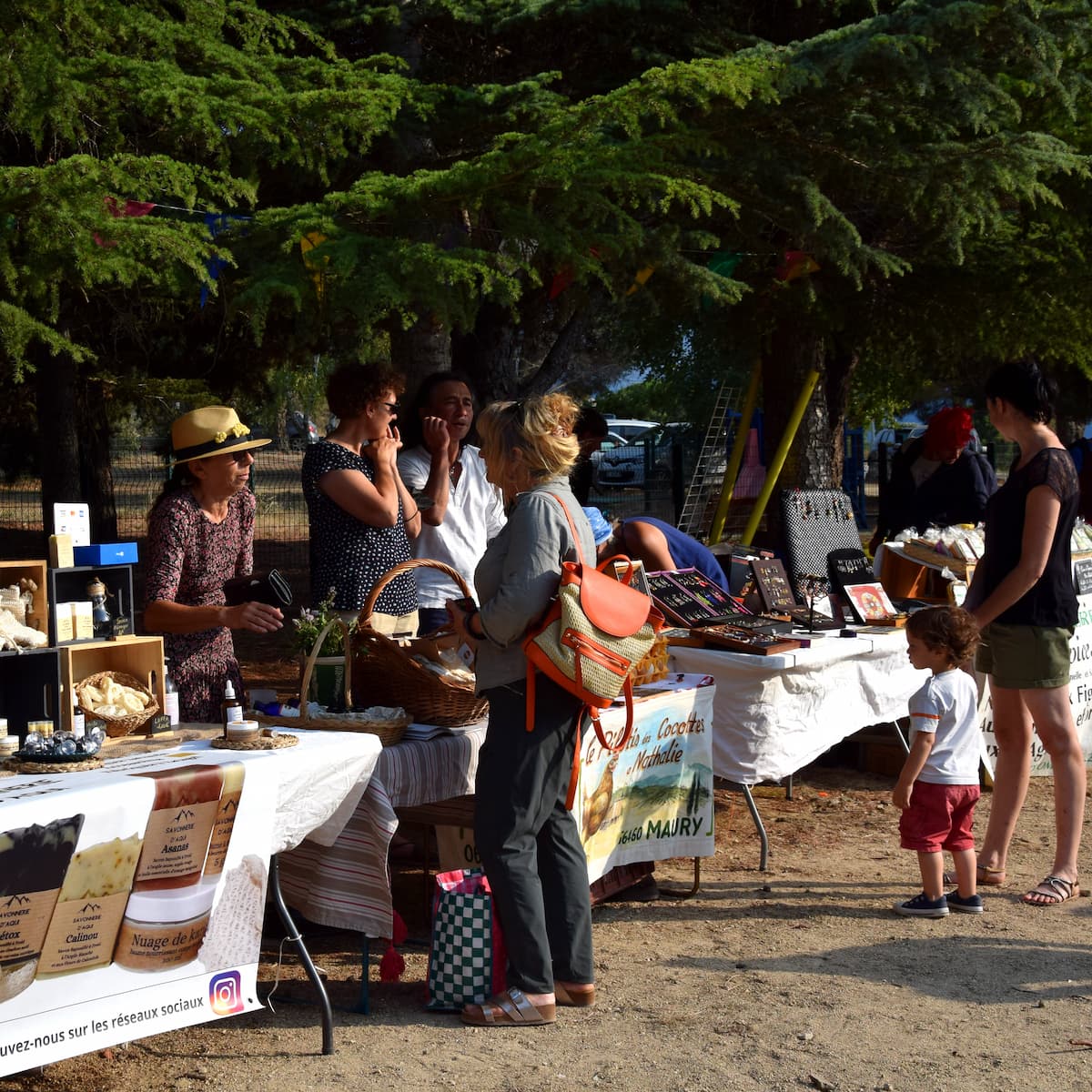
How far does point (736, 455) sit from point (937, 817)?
677 centimetres

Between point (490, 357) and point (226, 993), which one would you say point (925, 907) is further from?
point (490, 357)

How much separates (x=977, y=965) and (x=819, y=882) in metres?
1.02

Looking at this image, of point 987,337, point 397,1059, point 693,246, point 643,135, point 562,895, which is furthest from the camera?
point 987,337

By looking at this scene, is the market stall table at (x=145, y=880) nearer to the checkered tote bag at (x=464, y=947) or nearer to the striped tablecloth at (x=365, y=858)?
the striped tablecloth at (x=365, y=858)

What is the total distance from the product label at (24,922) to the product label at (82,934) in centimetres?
2

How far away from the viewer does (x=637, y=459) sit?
72.2 feet

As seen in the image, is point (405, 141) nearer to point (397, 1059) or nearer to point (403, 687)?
point (403, 687)

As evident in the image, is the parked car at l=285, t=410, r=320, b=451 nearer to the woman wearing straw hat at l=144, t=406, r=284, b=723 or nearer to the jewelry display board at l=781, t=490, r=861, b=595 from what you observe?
the jewelry display board at l=781, t=490, r=861, b=595

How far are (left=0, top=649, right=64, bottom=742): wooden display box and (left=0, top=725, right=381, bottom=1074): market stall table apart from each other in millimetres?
243

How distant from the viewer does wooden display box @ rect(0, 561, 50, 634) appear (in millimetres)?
3613

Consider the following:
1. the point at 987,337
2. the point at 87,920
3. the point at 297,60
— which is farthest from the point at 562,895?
the point at 987,337

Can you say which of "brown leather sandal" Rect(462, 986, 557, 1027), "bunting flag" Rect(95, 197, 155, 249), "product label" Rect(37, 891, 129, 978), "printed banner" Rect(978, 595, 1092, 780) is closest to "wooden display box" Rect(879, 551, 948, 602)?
"printed banner" Rect(978, 595, 1092, 780)

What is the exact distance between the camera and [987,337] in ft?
35.4

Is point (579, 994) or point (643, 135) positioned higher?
point (643, 135)
